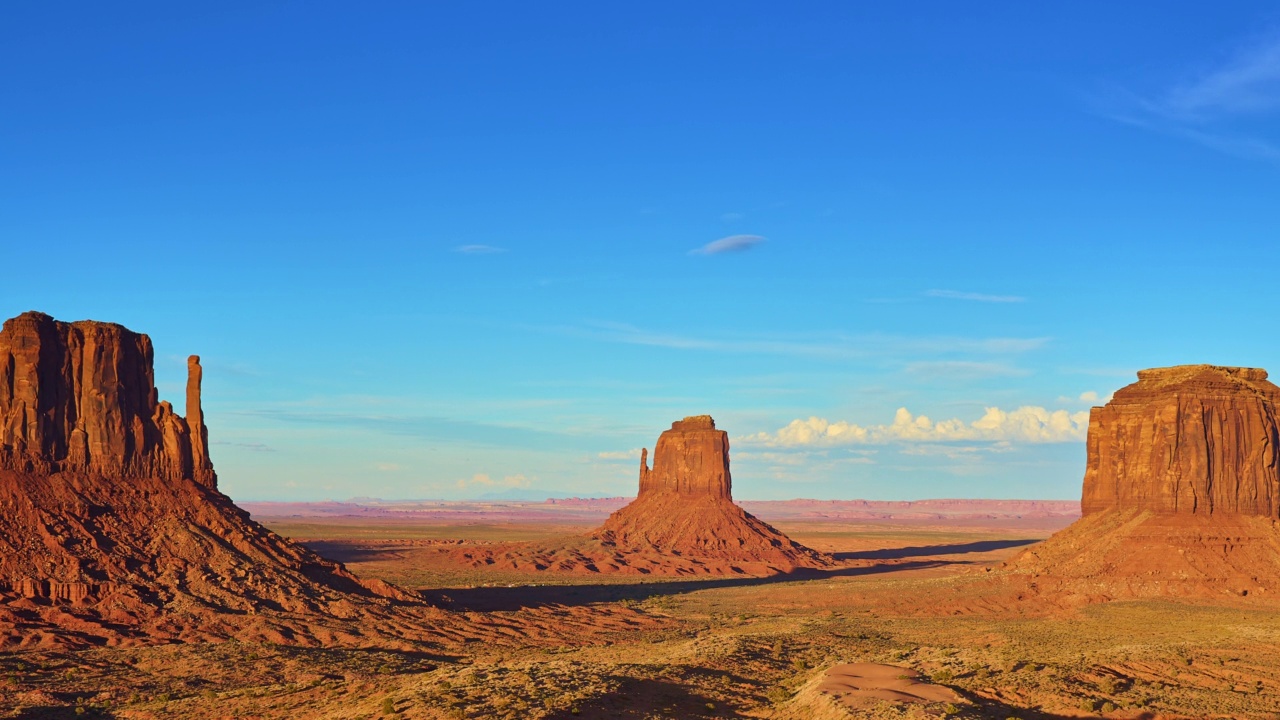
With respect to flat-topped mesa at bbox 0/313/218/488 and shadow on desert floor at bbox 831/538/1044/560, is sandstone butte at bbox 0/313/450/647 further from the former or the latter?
shadow on desert floor at bbox 831/538/1044/560

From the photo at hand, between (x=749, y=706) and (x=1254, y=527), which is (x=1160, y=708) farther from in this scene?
(x=1254, y=527)

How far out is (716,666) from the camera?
148 ft

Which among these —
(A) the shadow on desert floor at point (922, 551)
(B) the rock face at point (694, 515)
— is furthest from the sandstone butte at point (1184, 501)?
(A) the shadow on desert floor at point (922, 551)

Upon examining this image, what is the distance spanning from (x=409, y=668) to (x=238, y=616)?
13237 millimetres

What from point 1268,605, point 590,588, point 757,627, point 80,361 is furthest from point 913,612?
point 80,361

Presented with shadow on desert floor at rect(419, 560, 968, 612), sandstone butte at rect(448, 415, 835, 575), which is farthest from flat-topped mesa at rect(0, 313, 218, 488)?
sandstone butte at rect(448, 415, 835, 575)

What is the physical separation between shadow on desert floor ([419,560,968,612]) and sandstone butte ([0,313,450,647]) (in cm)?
1129

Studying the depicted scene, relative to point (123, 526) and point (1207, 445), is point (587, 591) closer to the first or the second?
point (123, 526)

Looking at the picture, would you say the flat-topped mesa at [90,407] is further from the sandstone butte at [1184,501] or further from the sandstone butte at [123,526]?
the sandstone butte at [1184,501]

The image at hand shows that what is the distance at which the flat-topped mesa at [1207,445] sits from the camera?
262 feet

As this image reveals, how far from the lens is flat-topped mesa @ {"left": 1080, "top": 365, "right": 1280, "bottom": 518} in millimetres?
80000

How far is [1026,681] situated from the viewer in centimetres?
4306

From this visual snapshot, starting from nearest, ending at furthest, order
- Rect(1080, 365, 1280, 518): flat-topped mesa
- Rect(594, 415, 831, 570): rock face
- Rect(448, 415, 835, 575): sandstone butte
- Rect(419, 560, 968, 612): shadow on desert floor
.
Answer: Rect(419, 560, 968, 612): shadow on desert floor, Rect(1080, 365, 1280, 518): flat-topped mesa, Rect(448, 415, 835, 575): sandstone butte, Rect(594, 415, 831, 570): rock face

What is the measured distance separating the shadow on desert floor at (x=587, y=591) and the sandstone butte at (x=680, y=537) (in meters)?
5.84
